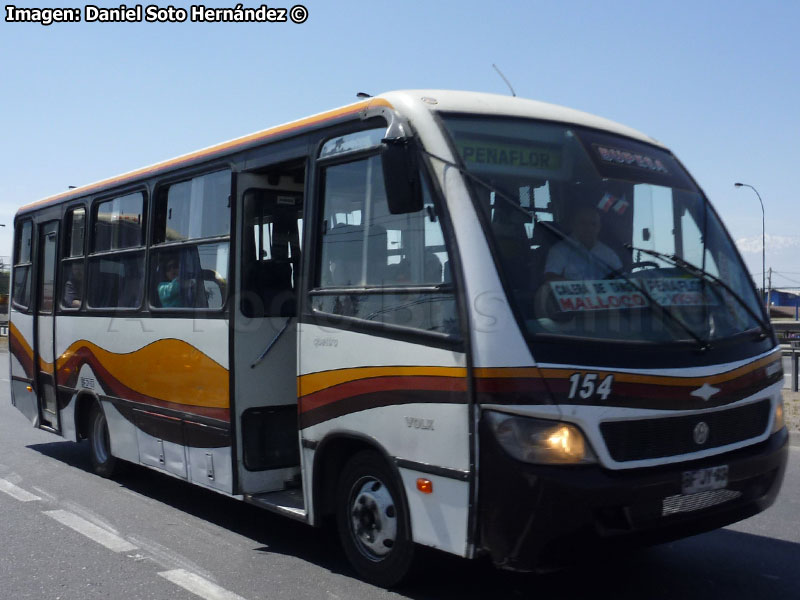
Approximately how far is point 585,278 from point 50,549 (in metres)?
4.11

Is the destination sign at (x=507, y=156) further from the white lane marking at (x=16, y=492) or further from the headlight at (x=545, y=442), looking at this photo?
the white lane marking at (x=16, y=492)

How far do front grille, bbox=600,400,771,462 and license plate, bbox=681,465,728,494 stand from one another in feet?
0.38

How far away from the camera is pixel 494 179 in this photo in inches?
198

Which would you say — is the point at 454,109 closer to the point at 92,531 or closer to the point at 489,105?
the point at 489,105

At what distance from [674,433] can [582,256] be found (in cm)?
101

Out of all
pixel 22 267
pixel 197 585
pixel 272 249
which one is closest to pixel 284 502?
pixel 197 585

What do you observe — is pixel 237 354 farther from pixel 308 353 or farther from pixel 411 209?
pixel 411 209

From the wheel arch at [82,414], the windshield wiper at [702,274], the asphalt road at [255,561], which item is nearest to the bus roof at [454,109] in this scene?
the windshield wiper at [702,274]

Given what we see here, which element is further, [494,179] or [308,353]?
[308,353]

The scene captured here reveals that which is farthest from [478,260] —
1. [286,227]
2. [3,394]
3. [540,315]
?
[3,394]

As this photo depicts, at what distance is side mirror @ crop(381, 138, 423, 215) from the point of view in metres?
5.05

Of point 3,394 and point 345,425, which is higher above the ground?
point 345,425

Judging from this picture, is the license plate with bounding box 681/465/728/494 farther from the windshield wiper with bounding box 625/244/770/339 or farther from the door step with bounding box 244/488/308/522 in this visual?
the door step with bounding box 244/488/308/522

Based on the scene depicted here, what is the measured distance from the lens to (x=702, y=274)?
5352 mm
